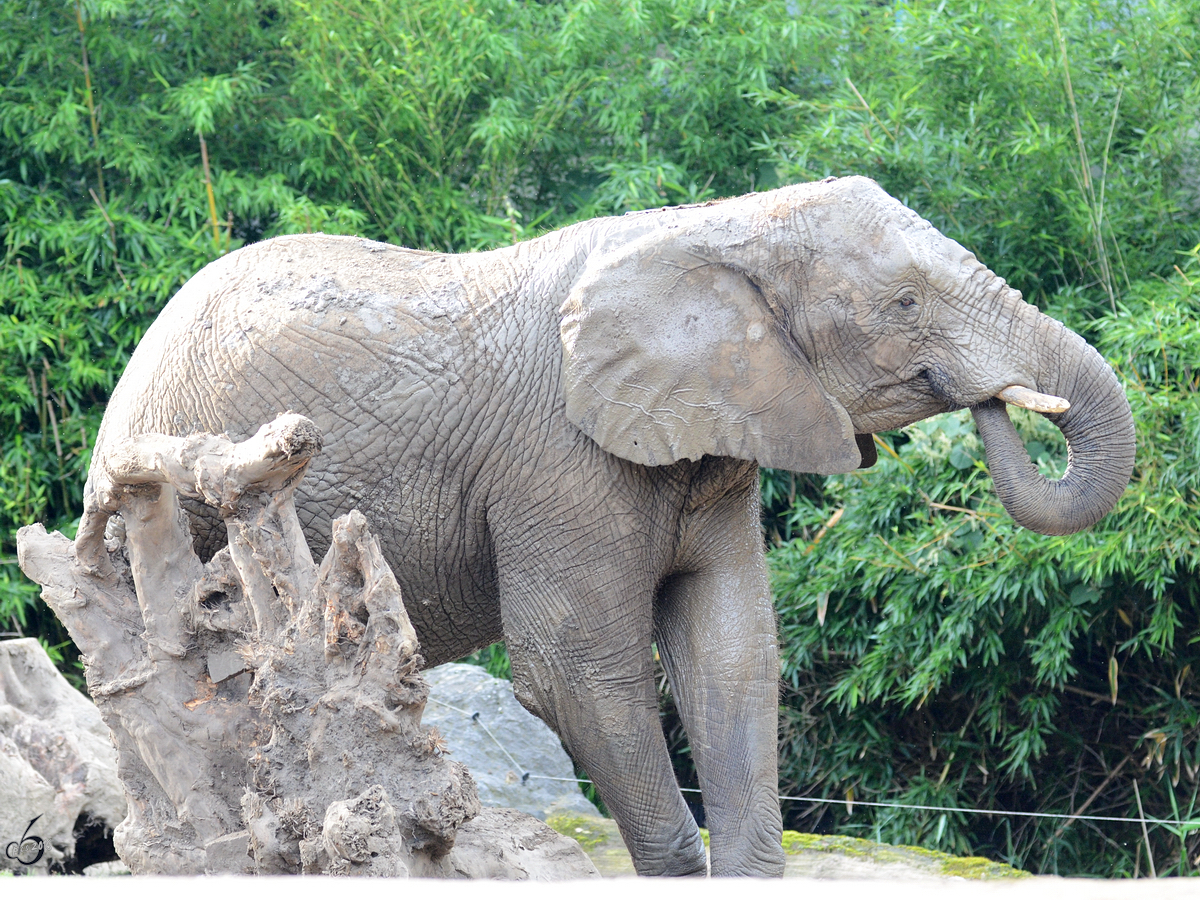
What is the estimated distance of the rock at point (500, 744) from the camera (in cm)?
610

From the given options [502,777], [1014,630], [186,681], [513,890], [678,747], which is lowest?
[678,747]

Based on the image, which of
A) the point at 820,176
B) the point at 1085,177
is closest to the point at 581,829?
the point at 820,176

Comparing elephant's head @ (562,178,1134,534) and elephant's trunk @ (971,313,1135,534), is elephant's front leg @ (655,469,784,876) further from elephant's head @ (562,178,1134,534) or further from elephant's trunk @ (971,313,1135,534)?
elephant's trunk @ (971,313,1135,534)

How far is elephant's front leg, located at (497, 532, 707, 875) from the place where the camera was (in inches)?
148

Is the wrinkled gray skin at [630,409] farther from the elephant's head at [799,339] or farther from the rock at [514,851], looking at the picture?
the rock at [514,851]

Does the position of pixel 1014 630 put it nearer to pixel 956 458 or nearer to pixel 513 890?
pixel 956 458

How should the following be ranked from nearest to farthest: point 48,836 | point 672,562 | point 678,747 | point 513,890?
point 513,890 → point 672,562 → point 48,836 → point 678,747

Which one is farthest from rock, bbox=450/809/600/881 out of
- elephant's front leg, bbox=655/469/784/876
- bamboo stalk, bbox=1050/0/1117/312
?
bamboo stalk, bbox=1050/0/1117/312

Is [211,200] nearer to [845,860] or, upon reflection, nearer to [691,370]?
[691,370]

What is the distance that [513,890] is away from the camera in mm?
1634

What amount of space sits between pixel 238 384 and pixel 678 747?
3.90 metres

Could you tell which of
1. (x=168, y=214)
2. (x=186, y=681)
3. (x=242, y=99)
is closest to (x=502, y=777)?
(x=186, y=681)

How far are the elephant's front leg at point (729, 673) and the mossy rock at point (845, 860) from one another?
3.31ft


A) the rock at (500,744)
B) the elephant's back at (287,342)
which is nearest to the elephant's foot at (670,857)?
the elephant's back at (287,342)
